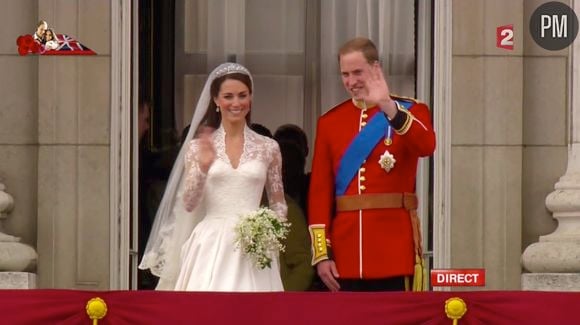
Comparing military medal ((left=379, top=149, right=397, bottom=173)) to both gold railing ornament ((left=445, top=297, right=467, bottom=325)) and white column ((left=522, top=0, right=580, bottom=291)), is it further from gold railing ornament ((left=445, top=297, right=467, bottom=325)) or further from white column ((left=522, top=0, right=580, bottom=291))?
white column ((left=522, top=0, right=580, bottom=291))

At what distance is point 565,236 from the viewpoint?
515 inches

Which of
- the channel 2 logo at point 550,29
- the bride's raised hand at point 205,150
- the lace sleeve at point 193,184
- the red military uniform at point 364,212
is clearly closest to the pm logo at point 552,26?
the channel 2 logo at point 550,29

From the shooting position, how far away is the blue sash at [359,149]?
11586 mm

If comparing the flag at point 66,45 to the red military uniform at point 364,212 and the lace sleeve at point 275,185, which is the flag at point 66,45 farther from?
the red military uniform at point 364,212

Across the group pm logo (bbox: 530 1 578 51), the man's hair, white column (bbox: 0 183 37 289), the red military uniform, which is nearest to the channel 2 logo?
pm logo (bbox: 530 1 578 51)

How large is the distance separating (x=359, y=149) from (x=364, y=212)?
0.35 meters

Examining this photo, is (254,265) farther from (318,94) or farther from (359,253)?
(318,94)

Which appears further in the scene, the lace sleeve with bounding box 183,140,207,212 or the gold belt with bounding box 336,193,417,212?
→ the lace sleeve with bounding box 183,140,207,212

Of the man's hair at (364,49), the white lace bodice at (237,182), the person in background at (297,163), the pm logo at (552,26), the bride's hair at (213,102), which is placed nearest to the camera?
the man's hair at (364,49)

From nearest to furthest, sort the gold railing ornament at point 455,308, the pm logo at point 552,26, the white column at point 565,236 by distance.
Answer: the gold railing ornament at point 455,308, the white column at point 565,236, the pm logo at point 552,26

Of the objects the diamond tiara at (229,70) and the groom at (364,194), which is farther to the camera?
the diamond tiara at (229,70)

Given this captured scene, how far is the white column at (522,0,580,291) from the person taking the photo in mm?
12875

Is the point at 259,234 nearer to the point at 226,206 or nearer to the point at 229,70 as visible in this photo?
the point at 226,206

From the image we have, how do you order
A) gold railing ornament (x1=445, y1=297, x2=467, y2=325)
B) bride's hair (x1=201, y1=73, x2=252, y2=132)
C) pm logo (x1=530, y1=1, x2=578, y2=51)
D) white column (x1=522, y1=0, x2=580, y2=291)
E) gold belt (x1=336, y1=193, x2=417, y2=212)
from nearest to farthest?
gold railing ornament (x1=445, y1=297, x2=467, y2=325) → gold belt (x1=336, y1=193, x2=417, y2=212) → bride's hair (x1=201, y1=73, x2=252, y2=132) → white column (x1=522, y1=0, x2=580, y2=291) → pm logo (x1=530, y1=1, x2=578, y2=51)
